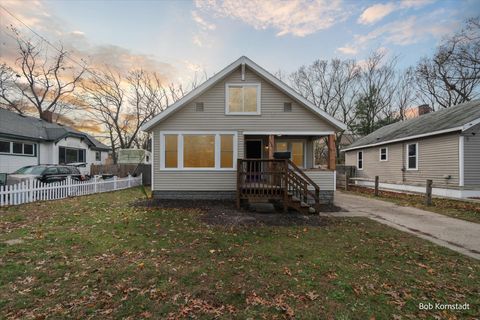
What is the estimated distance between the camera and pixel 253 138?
1247 cm

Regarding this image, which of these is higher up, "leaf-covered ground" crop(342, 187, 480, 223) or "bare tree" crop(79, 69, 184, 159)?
"bare tree" crop(79, 69, 184, 159)

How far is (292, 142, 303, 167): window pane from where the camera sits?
42.1ft

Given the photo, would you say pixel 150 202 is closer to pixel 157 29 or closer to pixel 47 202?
pixel 47 202

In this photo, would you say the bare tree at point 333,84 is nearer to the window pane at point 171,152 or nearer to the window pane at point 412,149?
the window pane at point 412,149

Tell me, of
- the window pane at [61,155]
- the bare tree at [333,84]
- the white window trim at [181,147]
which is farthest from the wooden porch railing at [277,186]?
the bare tree at [333,84]

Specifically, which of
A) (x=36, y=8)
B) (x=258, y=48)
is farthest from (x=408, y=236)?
(x=36, y=8)

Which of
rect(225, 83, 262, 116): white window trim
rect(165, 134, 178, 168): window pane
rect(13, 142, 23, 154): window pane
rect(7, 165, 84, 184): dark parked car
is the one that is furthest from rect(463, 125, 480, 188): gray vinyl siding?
rect(13, 142, 23, 154): window pane

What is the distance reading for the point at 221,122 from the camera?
35.9ft

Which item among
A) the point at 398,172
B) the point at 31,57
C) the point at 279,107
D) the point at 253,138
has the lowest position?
the point at 398,172

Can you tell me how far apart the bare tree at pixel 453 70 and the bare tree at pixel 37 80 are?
3657cm

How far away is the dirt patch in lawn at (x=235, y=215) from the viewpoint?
24.0 feet

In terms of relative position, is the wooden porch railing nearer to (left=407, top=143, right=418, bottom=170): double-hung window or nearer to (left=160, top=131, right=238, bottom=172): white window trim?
(left=160, top=131, right=238, bottom=172): white window trim

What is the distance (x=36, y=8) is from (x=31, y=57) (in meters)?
18.0

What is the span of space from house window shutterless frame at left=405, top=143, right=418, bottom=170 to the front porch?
7.33m
